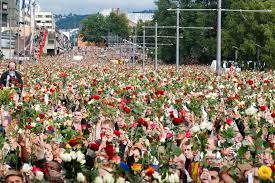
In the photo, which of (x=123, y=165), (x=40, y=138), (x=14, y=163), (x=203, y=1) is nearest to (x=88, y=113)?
(x=40, y=138)

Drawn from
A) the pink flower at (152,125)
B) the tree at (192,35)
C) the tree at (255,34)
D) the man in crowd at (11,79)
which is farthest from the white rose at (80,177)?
the tree at (192,35)

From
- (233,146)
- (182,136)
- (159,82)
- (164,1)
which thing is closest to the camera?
(233,146)

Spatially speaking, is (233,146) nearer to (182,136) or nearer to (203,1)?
(182,136)

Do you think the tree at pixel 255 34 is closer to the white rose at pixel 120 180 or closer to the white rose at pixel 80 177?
the white rose at pixel 80 177

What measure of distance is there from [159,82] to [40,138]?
49.3 ft

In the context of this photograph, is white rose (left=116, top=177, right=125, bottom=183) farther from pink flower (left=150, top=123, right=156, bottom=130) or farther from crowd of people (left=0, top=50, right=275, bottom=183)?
pink flower (left=150, top=123, right=156, bottom=130)

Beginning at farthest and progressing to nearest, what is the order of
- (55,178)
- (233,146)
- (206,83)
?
(206,83), (233,146), (55,178)

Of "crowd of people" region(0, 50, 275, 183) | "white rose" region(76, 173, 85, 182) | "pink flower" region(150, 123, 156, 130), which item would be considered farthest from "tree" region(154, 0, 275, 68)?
"white rose" region(76, 173, 85, 182)

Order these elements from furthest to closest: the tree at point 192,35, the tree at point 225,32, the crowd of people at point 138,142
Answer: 1. the tree at point 192,35
2. the tree at point 225,32
3. the crowd of people at point 138,142

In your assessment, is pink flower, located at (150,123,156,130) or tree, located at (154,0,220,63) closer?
pink flower, located at (150,123,156,130)

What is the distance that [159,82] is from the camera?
26.2m

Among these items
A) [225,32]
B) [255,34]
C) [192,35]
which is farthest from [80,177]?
[192,35]

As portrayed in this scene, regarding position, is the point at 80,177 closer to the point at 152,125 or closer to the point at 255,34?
the point at 152,125

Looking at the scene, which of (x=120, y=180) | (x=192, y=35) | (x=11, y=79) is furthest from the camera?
(x=192, y=35)
